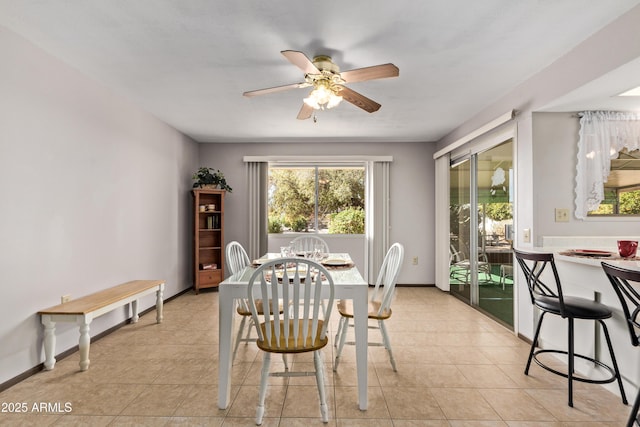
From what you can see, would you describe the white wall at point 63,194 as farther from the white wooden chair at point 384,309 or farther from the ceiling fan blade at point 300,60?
the white wooden chair at point 384,309

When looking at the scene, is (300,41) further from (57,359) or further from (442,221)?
(442,221)

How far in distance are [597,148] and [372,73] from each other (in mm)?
2156

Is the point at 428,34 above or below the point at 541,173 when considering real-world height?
above

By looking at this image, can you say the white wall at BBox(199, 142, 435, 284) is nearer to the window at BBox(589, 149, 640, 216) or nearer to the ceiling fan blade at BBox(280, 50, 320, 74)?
the window at BBox(589, 149, 640, 216)

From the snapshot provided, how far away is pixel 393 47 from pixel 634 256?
85.3 inches

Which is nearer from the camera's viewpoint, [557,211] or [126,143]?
[557,211]

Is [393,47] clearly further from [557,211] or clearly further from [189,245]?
[189,245]

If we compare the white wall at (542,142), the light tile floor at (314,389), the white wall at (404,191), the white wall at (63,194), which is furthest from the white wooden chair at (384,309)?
the white wall at (404,191)

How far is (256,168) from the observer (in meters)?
5.68

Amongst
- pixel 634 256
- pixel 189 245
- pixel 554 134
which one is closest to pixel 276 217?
pixel 189 245

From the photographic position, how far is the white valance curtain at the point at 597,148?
2.96 m

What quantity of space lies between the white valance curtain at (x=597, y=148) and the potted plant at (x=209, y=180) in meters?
4.38

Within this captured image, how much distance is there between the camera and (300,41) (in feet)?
8.01

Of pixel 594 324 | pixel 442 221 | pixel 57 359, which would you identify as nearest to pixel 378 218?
pixel 442 221
